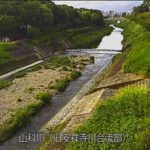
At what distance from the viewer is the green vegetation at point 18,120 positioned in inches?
1032

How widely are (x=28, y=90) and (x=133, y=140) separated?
69.1 feet

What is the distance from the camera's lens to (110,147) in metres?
18.5

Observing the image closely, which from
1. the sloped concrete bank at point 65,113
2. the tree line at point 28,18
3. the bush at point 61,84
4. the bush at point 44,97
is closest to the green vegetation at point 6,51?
the tree line at point 28,18

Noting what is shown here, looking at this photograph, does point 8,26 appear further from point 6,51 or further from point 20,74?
point 20,74

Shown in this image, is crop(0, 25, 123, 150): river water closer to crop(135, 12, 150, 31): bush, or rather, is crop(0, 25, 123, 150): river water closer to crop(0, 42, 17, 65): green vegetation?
crop(0, 42, 17, 65): green vegetation

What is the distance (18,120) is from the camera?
27.9 metres

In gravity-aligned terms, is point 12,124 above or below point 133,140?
below

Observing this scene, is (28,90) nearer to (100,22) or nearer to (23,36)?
(23,36)

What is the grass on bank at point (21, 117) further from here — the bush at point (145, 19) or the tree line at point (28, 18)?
the bush at point (145, 19)

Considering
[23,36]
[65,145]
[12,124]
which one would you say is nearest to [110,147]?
[65,145]

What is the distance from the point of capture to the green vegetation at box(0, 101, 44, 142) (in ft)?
86.0

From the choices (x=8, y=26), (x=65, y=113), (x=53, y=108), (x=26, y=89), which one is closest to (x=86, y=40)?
(x=8, y=26)

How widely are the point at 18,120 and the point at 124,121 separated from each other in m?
9.45

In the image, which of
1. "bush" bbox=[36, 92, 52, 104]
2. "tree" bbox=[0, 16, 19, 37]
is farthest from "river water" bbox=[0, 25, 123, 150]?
"tree" bbox=[0, 16, 19, 37]
